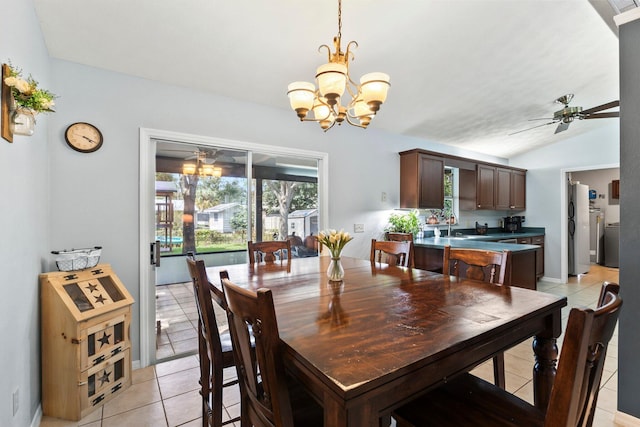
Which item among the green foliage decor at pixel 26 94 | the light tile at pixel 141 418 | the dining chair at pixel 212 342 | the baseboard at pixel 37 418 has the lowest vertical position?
the light tile at pixel 141 418

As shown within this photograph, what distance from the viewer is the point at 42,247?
2.11 meters

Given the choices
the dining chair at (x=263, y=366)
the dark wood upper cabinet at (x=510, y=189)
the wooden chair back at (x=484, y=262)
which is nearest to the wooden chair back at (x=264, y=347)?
the dining chair at (x=263, y=366)

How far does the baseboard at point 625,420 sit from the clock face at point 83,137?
13.4 ft

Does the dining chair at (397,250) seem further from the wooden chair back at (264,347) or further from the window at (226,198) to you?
the wooden chair back at (264,347)

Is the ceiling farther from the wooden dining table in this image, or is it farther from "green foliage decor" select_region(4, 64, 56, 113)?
the wooden dining table

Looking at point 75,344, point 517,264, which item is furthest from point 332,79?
point 517,264

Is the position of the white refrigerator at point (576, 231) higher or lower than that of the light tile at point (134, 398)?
higher

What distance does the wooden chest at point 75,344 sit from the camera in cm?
195

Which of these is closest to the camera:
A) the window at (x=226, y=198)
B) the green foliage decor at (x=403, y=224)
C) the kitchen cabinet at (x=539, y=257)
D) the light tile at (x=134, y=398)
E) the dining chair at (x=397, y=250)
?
the light tile at (x=134, y=398)

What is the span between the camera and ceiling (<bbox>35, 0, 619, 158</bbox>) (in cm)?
208

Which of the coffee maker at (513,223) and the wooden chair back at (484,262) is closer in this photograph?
the wooden chair back at (484,262)

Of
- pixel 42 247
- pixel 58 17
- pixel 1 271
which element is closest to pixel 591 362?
pixel 1 271

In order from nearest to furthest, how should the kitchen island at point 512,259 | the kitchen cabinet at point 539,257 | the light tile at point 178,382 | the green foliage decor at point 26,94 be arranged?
the green foliage decor at point 26,94 < the light tile at point 178,382 < the kitchen island at point 512,259 < the kitchen cabinet at point 539,257

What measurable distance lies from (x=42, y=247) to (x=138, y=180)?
2.64ft
